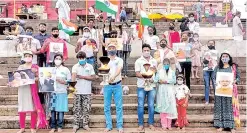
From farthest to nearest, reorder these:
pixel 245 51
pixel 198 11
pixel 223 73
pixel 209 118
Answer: pixel 198 11
pixel 245 51
pixel 209 118
pixel 223 73

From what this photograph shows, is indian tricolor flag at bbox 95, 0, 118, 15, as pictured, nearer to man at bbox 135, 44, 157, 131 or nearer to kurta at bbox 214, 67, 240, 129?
man at bbox 135, 44, 157, 131

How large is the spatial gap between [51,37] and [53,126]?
2.22 meters

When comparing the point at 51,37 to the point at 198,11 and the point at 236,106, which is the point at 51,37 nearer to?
the point at 236,106

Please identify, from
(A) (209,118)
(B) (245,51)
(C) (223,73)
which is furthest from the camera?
(B) (245,51)

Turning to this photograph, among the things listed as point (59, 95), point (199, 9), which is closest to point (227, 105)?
point (59, 95)

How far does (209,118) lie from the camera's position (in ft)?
34.5

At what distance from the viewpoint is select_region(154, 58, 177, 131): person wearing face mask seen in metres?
10.0

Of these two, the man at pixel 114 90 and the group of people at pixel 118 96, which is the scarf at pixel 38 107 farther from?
the man at pixel 114 90

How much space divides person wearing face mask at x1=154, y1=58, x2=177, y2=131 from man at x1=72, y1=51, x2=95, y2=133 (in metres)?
1.55

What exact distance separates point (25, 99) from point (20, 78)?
52 cm

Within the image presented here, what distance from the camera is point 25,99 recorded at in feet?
32.5

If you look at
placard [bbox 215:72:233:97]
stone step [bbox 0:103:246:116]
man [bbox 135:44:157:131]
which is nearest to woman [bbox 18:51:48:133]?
stone step [bbox 0:103:246:116]

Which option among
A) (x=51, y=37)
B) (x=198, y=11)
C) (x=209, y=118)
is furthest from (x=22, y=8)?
(x=209, y=118)

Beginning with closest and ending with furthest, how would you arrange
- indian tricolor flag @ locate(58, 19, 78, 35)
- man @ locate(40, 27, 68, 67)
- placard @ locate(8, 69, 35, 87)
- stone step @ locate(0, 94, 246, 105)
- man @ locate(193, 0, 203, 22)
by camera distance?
placard @ locate(8, 69, 35, 87) → man @ locate(40, 27, 68, 67) → stone step @ locate(0, 94, 246, 105) → indian tricolor flag @ locate(58, 19, 78, 35) → man @ locate(193, 0, 203, 22)
